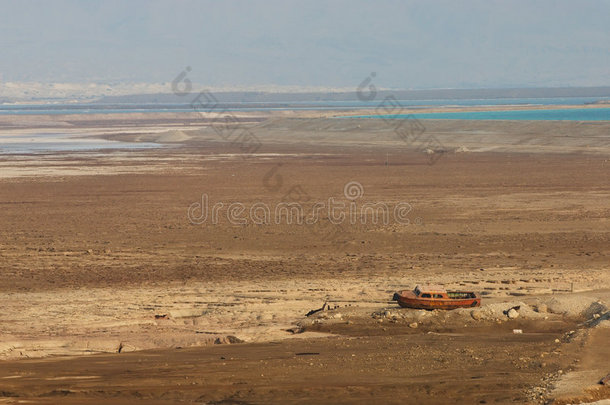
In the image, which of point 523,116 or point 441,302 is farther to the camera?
point 523,116

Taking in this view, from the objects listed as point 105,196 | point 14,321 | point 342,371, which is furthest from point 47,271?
point 105,196

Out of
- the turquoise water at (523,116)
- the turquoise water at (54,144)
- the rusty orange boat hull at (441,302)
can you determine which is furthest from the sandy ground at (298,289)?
the turquoise water at (523,116)

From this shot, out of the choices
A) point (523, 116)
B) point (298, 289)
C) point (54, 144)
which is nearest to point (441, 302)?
point (298, 289)

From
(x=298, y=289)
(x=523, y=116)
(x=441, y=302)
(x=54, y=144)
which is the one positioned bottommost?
(x=441, y=302)

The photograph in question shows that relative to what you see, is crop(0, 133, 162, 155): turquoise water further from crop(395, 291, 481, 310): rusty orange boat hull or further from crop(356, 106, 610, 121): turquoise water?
crop(395, 291, 481, 310): rusty orange boat hull

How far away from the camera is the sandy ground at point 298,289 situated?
43.0ft

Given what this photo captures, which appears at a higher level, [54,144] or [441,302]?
[54,144]

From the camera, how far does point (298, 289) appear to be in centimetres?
2111

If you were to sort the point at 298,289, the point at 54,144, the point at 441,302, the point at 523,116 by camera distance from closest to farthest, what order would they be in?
the point at 441,302
the point at 298,289
the point at 54,144
the point at 523,116

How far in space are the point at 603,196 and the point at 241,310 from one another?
23.7 m

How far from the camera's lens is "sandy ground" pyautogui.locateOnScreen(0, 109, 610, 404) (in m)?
13.1

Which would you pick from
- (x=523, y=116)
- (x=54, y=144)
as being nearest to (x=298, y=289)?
(x=54, y=144)

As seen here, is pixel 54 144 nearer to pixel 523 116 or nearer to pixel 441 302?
pixel 523 116

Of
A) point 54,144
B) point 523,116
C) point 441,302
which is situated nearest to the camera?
point 441,302
